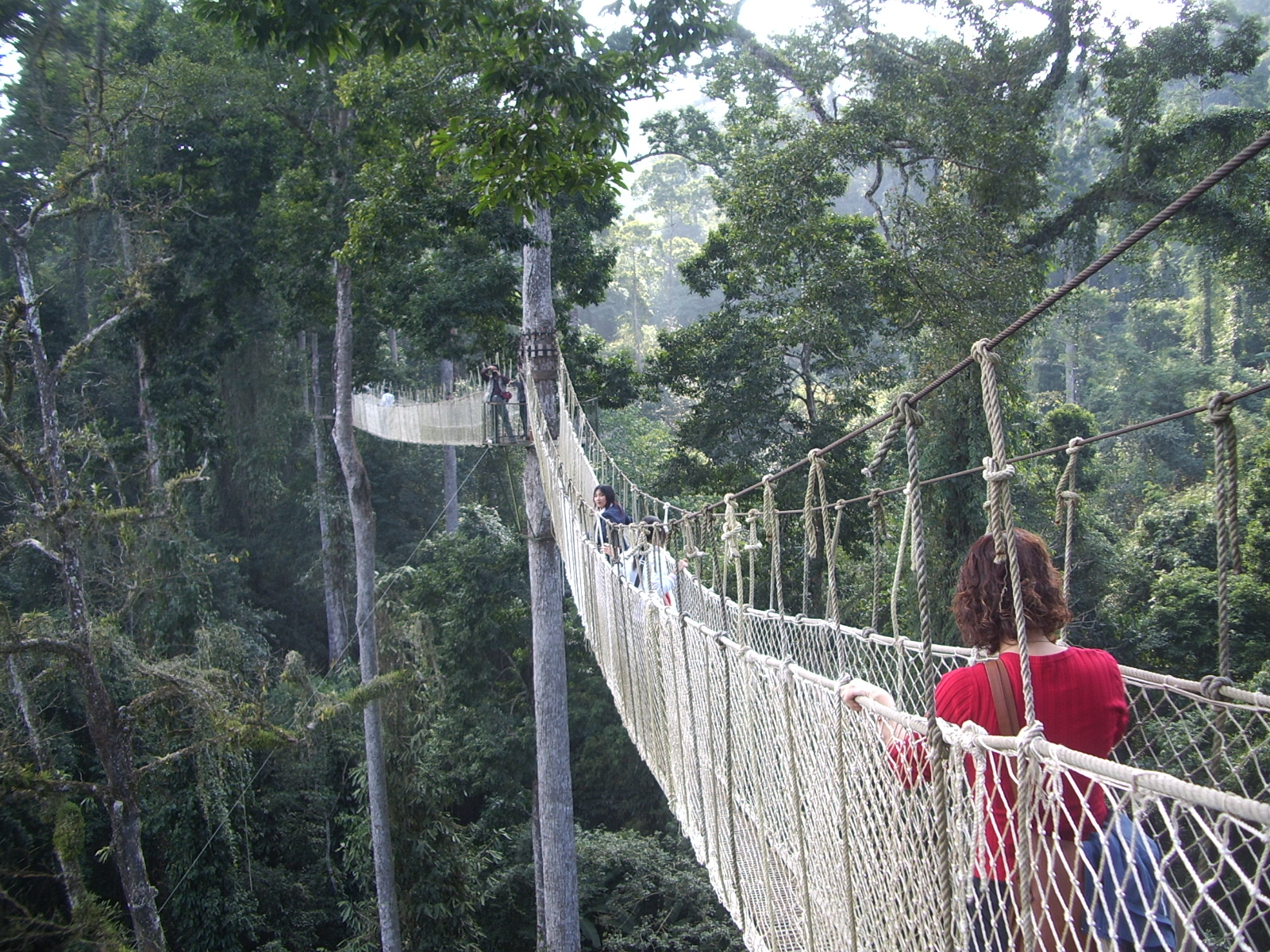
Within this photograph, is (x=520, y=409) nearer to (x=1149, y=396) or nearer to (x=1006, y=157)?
(x=1006, y=157)

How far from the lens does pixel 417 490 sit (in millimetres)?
13172

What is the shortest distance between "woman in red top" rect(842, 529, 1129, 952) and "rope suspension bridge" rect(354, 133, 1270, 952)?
1 cm

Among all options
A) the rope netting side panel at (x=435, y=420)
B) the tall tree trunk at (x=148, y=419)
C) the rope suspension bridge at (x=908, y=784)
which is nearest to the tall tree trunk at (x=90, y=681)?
the rope netting side panel at (x=435, y=420)

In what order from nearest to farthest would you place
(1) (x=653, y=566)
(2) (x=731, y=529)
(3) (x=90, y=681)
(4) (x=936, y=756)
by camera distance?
(4) (x=936, y=756) → (2) (x=731, y=529) → (1) (x=653, y=566) → (3) (x=90, y=681)

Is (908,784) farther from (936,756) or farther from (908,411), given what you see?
(908,411)

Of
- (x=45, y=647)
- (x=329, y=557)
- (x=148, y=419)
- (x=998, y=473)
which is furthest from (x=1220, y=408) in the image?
(x=329, y=557)

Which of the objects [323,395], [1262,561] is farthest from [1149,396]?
[323,395]

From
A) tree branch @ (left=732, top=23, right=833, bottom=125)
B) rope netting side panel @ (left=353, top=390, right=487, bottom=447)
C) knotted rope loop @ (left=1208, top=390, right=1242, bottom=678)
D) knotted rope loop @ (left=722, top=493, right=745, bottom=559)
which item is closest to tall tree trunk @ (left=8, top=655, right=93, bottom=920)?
rope netting side panel @ (left=353, top=390, right=487, bottom=447)

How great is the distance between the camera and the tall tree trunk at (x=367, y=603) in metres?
6.79

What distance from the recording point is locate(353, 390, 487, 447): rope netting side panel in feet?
18.2

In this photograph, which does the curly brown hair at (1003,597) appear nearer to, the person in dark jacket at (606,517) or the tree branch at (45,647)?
the person in dark jacket at (606,517)

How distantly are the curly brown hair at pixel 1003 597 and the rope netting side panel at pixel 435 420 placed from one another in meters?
4.57

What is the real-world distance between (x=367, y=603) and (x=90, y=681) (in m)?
2.40

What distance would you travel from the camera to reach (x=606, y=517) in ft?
10.6
